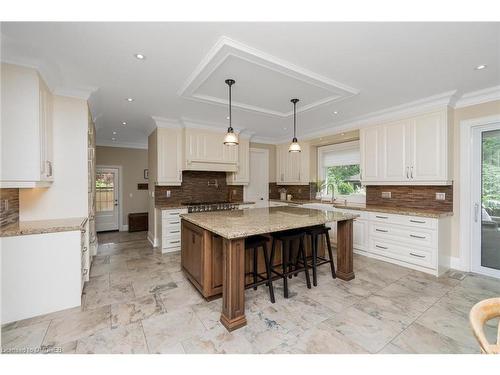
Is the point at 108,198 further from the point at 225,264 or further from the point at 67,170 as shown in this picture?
the point at 225,264

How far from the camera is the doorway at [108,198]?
6.19m

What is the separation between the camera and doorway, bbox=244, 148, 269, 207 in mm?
5996

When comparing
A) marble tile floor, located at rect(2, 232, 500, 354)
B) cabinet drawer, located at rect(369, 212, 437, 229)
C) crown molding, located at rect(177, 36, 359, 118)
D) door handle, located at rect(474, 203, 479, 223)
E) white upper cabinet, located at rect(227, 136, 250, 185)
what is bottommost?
marble tile floor, located at rect(2, 232, 500, 354)

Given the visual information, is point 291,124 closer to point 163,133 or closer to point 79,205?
point 163,133

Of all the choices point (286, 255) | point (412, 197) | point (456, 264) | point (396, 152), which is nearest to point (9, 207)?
point (286, 255)

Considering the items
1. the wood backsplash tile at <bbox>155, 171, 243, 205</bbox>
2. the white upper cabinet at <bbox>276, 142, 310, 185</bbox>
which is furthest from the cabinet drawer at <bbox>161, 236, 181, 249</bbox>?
the white upper cabinet at <bbox>276, 142, 310, 185</bbox>

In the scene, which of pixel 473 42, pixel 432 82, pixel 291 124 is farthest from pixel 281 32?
pixel 291 124

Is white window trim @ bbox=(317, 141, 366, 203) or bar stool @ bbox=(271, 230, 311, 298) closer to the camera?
bar stool @ bbox=(271, 230, 311, 298)

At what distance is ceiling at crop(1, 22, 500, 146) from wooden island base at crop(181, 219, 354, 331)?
1793 millimetres

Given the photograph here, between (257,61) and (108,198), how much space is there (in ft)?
19.6

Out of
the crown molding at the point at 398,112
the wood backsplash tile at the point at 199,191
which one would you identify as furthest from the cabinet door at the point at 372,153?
the wood backsplash tile at the point at 199,191

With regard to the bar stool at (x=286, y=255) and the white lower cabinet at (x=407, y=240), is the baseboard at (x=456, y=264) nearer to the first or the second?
the white lower cabinet at (x=407, y=240)

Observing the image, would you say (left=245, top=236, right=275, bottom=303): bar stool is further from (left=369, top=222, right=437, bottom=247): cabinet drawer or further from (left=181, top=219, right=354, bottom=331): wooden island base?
(left=369, top=222, right=437, bottom=247): cabinet drawer

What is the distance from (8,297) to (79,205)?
123cm
